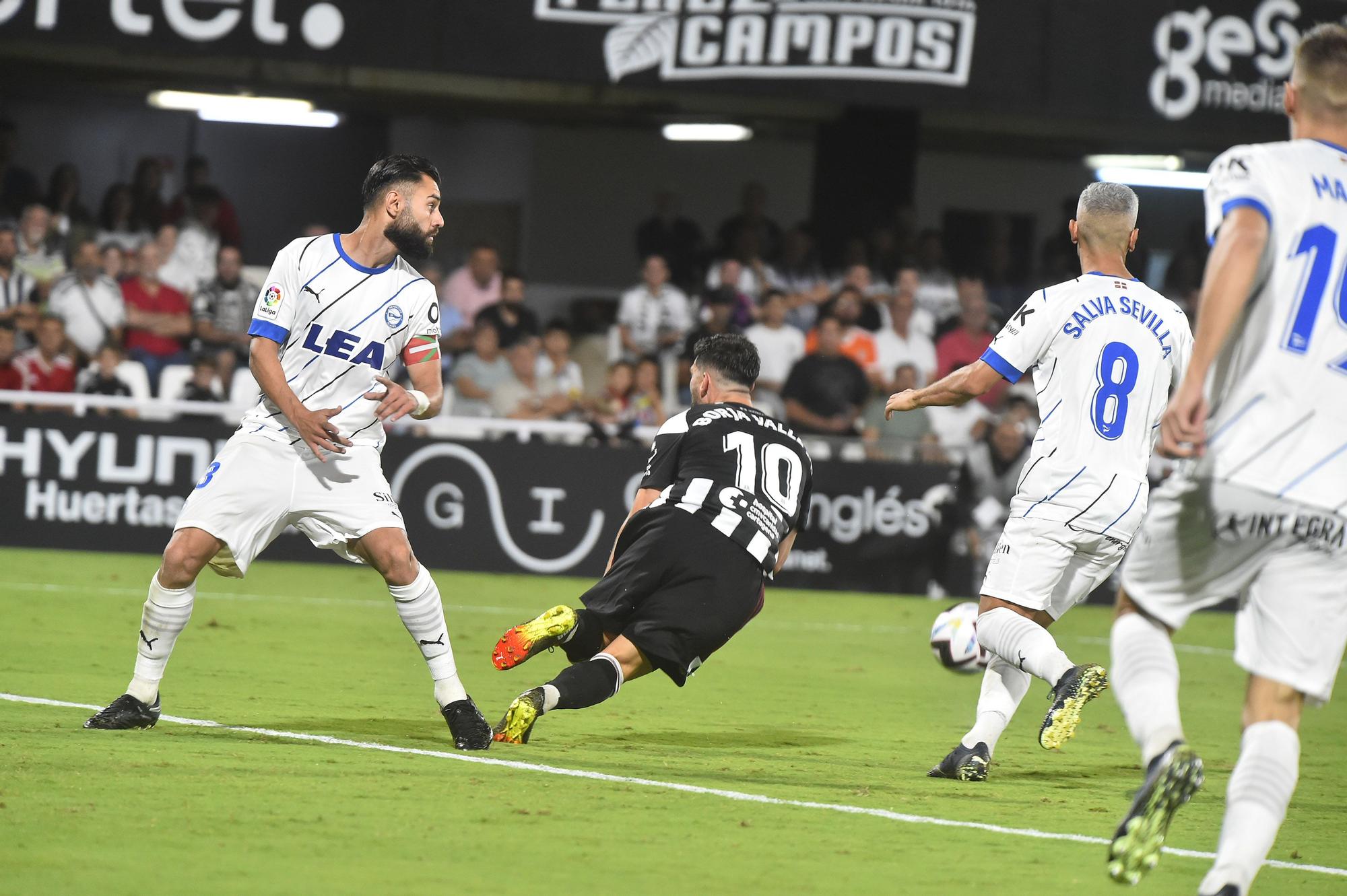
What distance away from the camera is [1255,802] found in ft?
13.2

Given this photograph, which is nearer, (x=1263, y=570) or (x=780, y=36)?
(x=1263, y=570)

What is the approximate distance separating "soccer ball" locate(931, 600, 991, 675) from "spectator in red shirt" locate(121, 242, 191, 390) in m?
9.31

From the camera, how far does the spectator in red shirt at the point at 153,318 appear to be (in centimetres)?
1546

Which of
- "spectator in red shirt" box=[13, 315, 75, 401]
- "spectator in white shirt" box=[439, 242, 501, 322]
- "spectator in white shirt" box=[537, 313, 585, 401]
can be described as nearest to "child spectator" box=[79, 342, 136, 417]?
"spectator in red shirt" box=[13, 315, 75, 401]

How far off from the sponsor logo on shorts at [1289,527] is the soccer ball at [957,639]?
395 cm

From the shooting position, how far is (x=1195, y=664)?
11.5 metres

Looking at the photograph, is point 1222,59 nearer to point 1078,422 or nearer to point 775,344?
point 775,344

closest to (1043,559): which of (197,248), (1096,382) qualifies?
(1096,382)

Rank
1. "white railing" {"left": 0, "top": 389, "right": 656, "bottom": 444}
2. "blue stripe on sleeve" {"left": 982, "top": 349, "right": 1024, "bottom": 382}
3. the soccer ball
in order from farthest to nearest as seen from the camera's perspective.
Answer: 1. "white railing" {"left": 0, "top": 389, "right": 656, "bottom": 444}
2. the soccer ball
3. "blue stripe on sleeve" {"left": 982, "top": 349, "right": 1024, "bottom": 382}

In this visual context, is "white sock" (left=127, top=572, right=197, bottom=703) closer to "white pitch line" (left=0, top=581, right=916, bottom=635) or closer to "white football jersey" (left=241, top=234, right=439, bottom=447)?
"white football jersey" (left=241, top=234, right=439, bottom=447)

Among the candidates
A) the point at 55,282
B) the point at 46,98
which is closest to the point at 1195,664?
the point at 55,282

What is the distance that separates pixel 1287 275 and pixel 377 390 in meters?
3.52

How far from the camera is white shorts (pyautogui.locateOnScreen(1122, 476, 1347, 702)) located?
411cm

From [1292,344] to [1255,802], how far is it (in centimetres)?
111
